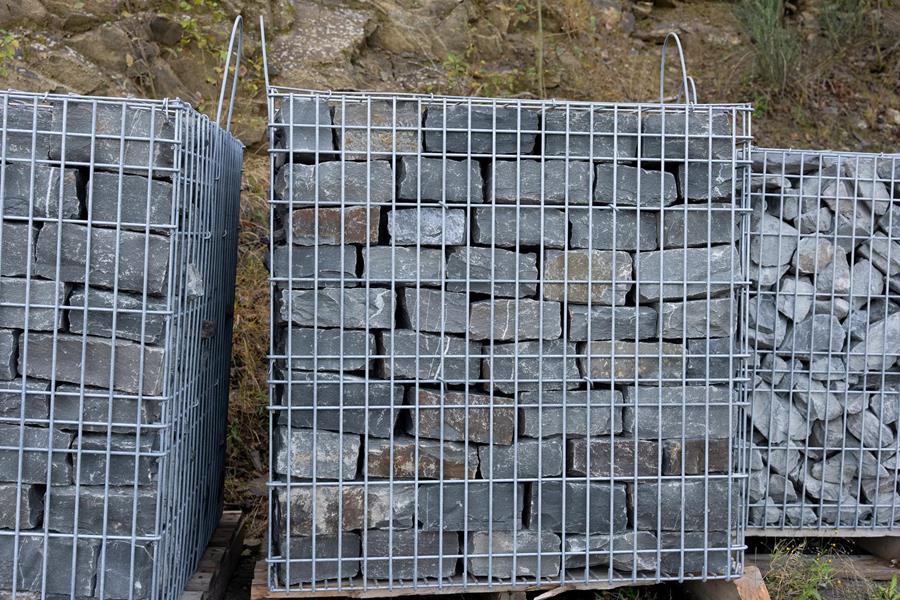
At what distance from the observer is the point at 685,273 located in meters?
2.94

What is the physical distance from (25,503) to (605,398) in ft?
6.46

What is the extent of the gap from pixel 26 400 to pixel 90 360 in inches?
9.3

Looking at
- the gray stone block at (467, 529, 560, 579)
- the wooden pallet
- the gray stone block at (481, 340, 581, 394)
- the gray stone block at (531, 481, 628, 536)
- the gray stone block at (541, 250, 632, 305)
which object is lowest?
the wooden pallet

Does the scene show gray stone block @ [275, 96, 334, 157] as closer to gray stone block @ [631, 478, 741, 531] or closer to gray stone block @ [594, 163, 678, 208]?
gray stone block @ [594, 163, 678, 208]

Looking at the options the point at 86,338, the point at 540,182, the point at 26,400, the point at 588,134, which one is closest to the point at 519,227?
the point at 540,182

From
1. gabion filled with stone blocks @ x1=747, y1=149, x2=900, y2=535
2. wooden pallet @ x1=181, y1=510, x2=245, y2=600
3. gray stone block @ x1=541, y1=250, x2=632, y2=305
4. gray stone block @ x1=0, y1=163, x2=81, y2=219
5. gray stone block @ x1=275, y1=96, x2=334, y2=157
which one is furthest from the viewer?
gabion filled with stone blocks @ x1=747, y1=149, x2=900, y2=535

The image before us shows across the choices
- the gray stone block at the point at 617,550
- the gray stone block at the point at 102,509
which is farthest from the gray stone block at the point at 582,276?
the gray stone block at the point at 102,509

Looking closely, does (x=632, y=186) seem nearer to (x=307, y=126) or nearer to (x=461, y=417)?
(x=461, y=417)

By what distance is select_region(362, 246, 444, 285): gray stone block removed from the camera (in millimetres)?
2809

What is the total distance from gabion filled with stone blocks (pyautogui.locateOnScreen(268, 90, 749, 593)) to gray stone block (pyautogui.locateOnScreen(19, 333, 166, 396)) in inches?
18.3

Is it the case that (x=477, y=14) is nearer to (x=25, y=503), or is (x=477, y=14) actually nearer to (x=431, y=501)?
(x=431, y=501)

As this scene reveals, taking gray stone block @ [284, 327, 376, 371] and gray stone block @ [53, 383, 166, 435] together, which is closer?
gray stone block @ [53, 383, 166, 435]

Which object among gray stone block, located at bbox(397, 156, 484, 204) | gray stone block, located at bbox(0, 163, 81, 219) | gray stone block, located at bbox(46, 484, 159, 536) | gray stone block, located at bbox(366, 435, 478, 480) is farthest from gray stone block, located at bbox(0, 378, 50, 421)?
gray stone block, located at bbox(397, 156, 484, 204)

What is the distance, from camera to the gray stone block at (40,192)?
2525 mm
